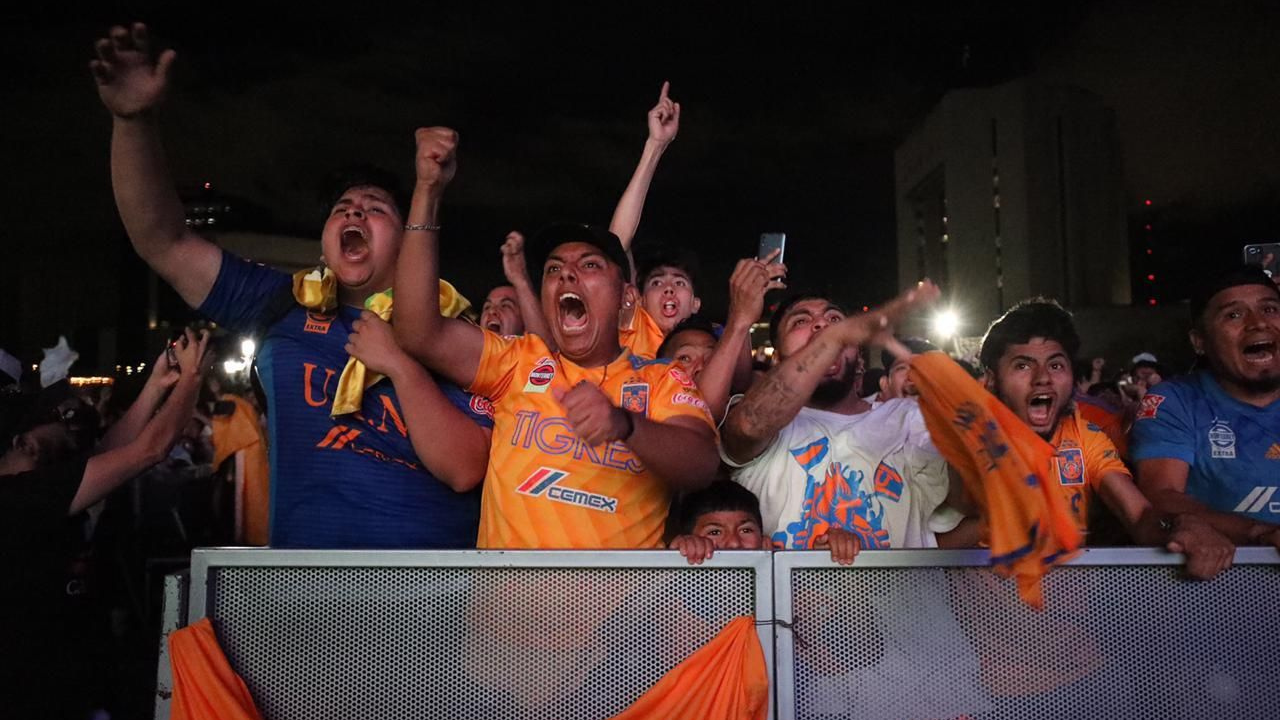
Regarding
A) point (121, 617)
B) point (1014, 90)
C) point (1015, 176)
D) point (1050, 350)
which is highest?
point (1014, 90)

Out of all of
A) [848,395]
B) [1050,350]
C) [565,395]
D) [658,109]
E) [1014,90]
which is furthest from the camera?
[1014,90]

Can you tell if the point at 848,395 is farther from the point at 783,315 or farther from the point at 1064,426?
the point at 1064,426

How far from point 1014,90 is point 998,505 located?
131 feet

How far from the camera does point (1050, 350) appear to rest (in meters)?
3.19

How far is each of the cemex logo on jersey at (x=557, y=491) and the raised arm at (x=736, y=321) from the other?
2.08 feet

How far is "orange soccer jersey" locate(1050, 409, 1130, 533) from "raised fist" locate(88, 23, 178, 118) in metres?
3.21

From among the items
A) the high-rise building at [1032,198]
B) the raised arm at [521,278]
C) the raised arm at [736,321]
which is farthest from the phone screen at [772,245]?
the high-rise building at [1032,198]

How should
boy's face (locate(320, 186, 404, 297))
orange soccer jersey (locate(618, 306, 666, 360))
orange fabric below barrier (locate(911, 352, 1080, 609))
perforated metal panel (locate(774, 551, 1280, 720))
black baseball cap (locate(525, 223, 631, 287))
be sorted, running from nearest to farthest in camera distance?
orange fabric below barrier (locate(911, 352, 1080, 609)) < perforated metal panel (locate(774, 551, 1280, 720)) < boy's face (locate(320, 186, 404, 297)) < black baseball cap (locate(525, 223, 631, 287)) < orange soccer jersey (locate(618, 306, 666, 360))

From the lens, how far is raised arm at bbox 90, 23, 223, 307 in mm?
→ 2471

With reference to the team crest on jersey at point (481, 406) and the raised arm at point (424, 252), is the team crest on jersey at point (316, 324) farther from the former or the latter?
the team crest on jersey at point (481, 406)

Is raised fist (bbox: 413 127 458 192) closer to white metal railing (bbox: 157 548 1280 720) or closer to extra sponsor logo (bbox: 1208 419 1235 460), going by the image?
white metal railing (bbox: 157 548 1280 720)

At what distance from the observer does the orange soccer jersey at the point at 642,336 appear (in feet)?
13.2

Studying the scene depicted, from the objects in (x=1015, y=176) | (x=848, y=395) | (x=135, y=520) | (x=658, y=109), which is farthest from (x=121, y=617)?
(x=1015, y=176)

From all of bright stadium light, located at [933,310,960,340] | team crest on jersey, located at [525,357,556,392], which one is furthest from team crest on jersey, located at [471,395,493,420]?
bright stadium light, located at [933,310,960,340]
